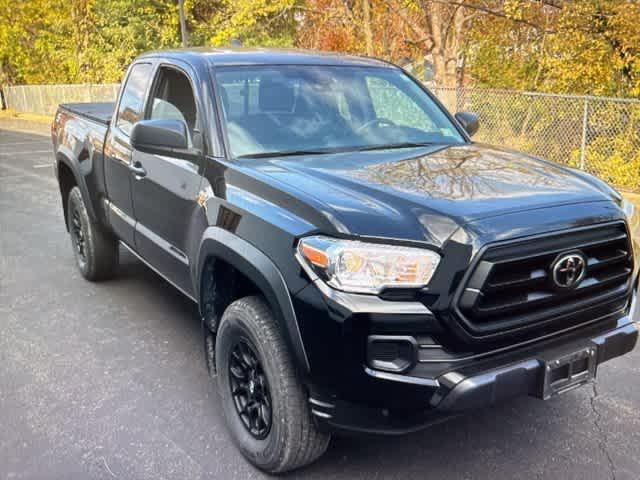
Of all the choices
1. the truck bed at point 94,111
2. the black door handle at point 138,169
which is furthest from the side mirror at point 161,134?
the truck bed at point 94,111

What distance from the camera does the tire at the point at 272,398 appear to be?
257cm

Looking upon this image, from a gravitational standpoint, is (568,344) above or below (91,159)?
below

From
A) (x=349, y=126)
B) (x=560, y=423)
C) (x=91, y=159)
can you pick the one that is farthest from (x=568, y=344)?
(x=91, y=159)

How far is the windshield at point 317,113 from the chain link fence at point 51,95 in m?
19.1

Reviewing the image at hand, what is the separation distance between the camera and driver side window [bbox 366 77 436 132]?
153 inches

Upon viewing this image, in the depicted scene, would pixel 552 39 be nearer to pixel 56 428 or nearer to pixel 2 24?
pixel 56 428

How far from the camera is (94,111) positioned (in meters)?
5.77

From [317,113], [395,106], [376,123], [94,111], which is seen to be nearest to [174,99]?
[317,113]

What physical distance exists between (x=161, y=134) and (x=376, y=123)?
4.13ft

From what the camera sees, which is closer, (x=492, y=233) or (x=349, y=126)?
(x=492, y=233)

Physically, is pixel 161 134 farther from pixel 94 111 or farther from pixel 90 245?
pixel 94 111

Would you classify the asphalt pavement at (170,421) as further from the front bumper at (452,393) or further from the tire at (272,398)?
the front bumper at (452,393)

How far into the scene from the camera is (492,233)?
2.33 meters

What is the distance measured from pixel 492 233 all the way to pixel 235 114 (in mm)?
1663
